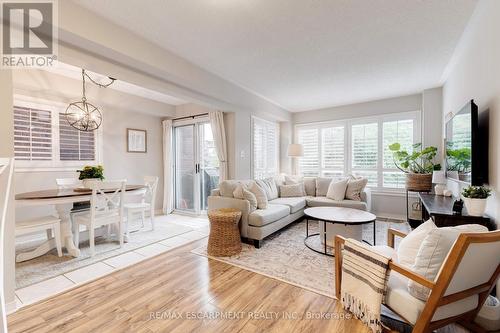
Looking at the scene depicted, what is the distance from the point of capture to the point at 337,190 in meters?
4.57

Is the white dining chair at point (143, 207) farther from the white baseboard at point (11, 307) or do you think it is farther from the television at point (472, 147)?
the television at point (472, 147)

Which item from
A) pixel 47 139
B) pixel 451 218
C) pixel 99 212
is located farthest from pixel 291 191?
pixel 47 139

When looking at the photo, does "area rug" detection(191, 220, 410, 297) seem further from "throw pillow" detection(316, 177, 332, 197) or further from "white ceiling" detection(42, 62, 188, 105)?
"white ceiling" detection(42, 62, 188, 105)

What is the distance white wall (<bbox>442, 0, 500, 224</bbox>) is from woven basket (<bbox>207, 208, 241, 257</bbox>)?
2577mm

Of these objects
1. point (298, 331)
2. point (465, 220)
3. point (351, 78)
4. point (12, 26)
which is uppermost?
point (351, 78)

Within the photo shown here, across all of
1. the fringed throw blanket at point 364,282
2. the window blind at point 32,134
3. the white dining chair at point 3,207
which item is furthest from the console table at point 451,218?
the window blind at point 32,134

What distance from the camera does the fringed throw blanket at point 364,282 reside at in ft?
5.03

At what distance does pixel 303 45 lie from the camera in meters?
2.74

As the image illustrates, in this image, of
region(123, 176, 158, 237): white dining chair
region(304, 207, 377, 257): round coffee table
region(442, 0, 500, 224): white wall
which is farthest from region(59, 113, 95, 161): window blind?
region(442, 0, 500, 224): white wall

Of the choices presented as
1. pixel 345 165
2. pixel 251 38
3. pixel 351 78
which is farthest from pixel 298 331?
pixel 345 165

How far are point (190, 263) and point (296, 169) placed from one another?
4162 millimetres

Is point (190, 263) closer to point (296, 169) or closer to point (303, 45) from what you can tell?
point (303, 45)

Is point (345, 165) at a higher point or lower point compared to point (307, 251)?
higher

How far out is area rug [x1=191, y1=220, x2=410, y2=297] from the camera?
2332mm
